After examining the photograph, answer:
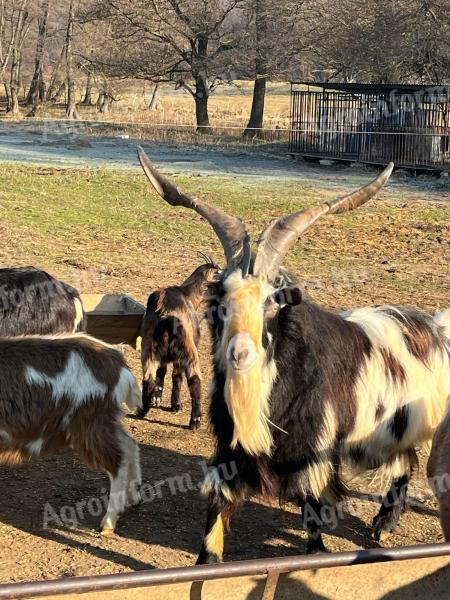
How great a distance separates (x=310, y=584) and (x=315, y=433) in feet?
4.86

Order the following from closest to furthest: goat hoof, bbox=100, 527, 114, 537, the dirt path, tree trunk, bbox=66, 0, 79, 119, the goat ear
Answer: the goat ear, goat hoof, bbox=100, 527, 114, 537, the dirt path, tree trunk, bbox=66, 0, 79, 119

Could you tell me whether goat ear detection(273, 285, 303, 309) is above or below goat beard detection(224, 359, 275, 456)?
above

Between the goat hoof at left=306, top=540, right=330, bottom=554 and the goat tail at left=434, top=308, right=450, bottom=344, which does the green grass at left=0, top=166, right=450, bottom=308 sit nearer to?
the goat tail at left=434, top=308, right=450, bottom=344

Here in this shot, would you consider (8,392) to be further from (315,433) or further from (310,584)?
(310,584)

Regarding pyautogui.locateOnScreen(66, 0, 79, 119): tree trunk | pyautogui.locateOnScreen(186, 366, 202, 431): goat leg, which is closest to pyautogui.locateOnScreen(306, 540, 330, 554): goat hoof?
pyautogui.locateOnScreen(186, 366, 202, 431): goat leg

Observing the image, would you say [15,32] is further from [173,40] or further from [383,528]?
[383,528]

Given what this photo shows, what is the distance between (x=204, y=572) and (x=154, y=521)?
9.04 ft

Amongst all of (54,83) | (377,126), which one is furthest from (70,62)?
(377,126)

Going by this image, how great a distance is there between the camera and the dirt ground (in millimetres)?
5719

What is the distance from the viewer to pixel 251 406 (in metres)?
5.25

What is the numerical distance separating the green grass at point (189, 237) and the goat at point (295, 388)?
5.64m

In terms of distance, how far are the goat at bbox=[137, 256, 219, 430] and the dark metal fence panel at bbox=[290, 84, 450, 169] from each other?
17850 mm

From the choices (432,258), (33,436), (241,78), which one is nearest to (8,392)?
(33,436)

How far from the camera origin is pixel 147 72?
4016 cm
